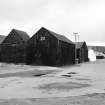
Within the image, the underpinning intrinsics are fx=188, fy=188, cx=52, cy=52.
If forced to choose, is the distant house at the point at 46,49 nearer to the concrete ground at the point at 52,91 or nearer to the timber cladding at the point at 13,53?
the timber cladding at the point at 13,53

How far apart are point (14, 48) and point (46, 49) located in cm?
816

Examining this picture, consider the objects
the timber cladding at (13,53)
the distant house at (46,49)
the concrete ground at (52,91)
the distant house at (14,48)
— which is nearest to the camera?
the concrete ground at (52,91)

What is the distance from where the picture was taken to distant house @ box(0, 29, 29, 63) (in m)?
40.6

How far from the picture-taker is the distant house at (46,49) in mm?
36703

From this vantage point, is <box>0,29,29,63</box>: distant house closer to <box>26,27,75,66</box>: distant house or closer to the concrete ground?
<box>26,27,75,66</box>: distant house

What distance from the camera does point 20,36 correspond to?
42438mm

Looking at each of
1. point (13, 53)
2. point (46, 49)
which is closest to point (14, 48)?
point (13, 53)

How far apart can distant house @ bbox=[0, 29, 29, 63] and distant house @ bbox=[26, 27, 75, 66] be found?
194 cm

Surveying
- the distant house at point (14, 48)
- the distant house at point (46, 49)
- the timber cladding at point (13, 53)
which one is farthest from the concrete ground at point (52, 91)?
the distant house at point (14, 48)

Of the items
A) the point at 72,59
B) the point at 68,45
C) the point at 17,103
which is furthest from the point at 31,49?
the point at 17,103

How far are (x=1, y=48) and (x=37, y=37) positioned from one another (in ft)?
32.5

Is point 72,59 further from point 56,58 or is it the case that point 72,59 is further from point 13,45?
point 13,45

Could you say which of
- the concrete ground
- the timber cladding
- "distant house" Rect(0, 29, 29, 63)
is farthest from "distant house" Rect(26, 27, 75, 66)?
the concrete ground

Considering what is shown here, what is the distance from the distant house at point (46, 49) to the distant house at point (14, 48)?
1938 mm
